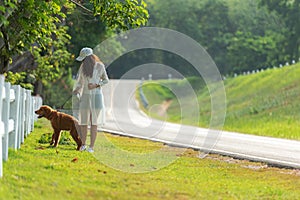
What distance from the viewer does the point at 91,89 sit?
14.1 meters

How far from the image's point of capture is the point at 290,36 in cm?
7631

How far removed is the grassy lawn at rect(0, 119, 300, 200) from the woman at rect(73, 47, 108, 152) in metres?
0.72

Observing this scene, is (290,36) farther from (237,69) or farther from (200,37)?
(200,37)

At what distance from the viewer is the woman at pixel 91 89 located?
46.4 ft

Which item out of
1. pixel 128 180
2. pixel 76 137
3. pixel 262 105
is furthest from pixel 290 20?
pixel 128 180

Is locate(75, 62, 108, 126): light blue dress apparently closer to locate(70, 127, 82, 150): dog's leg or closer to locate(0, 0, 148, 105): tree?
locate(70, 127, 82, 150): dog's leg

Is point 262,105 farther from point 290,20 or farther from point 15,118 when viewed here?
point 290,20

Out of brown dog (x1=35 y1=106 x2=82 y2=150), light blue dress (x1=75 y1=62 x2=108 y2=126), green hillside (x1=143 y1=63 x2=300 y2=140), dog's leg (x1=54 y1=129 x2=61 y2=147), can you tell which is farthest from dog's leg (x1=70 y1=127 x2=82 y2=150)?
green hillside (x1=143 y1=63 x2=300 y2=140)

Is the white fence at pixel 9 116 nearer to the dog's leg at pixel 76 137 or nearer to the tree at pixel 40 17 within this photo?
the tree at pixel 40 17

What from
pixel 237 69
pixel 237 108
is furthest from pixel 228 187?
pixel 237 69

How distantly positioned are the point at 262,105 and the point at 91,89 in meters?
30.0

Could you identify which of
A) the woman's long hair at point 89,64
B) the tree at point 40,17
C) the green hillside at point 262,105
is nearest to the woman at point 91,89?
A: the woman's long hair at point 89,64

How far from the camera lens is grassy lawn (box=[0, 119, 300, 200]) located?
9078 mm

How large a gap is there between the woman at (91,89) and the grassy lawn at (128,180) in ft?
2.37
